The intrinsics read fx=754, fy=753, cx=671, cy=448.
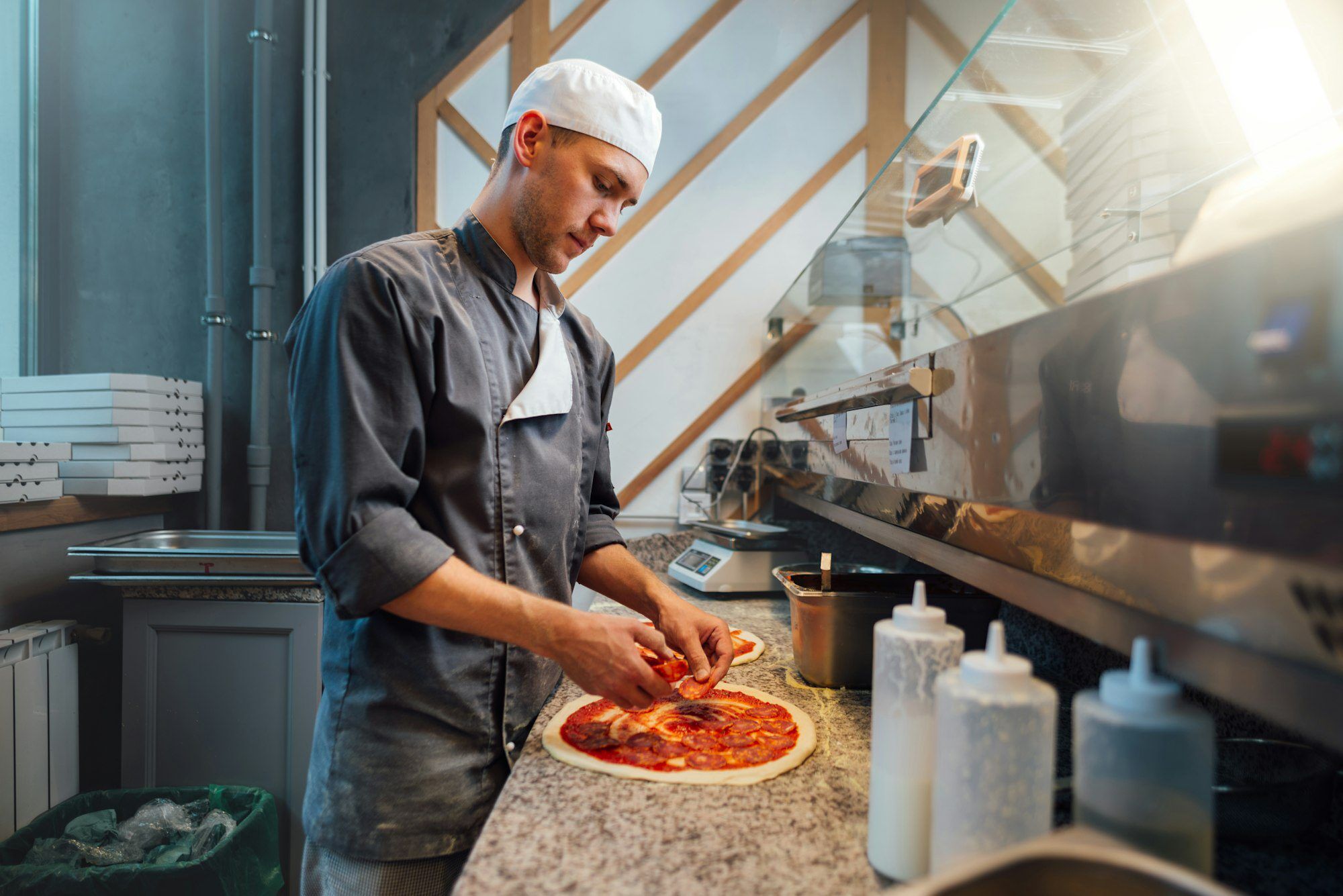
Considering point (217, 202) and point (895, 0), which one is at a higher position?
point (895, 0)

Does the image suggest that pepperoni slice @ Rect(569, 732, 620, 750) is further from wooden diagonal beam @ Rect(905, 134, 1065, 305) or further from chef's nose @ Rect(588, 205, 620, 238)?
wooden diagonal beam @ Rect(905, 134, 1065, 305)

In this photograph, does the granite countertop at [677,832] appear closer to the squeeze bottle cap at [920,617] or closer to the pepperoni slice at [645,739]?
the pepperoni slice at [645,739]

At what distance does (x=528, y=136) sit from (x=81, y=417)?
210cm

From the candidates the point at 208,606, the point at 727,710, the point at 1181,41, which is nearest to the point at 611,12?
Answer: the point at 1181,41

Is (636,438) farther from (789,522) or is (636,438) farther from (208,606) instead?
(208,606)

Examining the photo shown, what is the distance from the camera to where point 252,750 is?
89.0 inches

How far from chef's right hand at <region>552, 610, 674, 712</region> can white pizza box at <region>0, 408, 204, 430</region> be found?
7.26ft

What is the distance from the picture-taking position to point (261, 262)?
9.77ft

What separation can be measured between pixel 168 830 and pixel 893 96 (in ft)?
12.0

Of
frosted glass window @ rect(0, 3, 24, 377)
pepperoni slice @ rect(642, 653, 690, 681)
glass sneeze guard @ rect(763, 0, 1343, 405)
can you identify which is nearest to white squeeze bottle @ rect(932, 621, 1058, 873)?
glass sneeze guard @ rect(763, 0, 1343, 405)

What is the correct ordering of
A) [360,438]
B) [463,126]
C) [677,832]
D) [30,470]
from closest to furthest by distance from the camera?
[677,832] < [360,438] < [30,470] < [463,126]

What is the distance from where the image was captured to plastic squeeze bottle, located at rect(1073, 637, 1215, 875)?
537 mm

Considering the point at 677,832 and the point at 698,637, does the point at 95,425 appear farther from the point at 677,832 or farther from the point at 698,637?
the point at 677,832

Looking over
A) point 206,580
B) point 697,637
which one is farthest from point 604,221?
point 206,580
